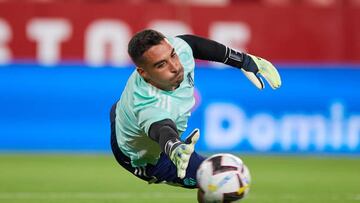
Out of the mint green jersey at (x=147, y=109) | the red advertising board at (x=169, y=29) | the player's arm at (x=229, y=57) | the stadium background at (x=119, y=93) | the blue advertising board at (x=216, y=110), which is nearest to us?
the mint green jersey at (x=147, y=109)

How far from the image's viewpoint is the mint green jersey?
22.3 ft

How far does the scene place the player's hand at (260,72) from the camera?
7594 mm

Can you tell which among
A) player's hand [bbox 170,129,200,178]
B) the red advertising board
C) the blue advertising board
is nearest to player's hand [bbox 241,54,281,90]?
player's hand [bbox 170,129,200,178]

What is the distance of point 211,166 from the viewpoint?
21.6 ft

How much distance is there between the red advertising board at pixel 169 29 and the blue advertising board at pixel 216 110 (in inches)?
131

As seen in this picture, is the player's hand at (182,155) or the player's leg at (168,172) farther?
the player's leg at (168,172)

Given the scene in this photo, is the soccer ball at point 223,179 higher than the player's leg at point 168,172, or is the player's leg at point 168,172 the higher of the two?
the soccer ball at point 223,179

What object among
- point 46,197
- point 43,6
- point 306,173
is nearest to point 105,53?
point 43,6

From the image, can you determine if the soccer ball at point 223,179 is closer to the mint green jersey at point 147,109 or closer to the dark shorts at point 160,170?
the mint green jersey at point 147,109

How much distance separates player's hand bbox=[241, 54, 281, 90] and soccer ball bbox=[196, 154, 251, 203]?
3.74 ft

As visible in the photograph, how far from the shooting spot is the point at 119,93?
1413 cm

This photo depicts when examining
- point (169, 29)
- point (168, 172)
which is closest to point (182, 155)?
point (168, 172)

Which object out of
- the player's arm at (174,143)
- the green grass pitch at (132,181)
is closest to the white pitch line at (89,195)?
the green grass pitch at (132,181)

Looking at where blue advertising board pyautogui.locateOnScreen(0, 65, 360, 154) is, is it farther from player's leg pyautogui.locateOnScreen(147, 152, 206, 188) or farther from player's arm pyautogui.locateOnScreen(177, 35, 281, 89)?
player's leg pyautogui.locateOnScreen(147, 152, 206, 188)
